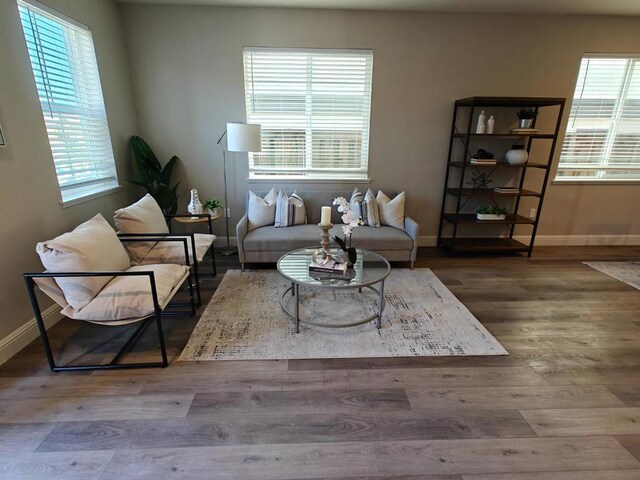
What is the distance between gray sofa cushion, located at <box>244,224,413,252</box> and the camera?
339 centimetres

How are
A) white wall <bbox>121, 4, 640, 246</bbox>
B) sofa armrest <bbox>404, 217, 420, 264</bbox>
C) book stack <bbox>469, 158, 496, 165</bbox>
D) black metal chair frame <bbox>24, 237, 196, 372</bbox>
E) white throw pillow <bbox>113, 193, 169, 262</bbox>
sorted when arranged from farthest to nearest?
1. book stack <bbox>469, 158, 496, 165</bbox>
2. white wall <bbox>121, 4, 640, 246</bbox>
3. sofa armrest <bbox>404, 217, 420, 264</bbox>
4. white throw pillow <bbox>113, 193, 169, 262</bbox>
5. black metal chair frame <bbox>24, 237, 196, 372</bbox>

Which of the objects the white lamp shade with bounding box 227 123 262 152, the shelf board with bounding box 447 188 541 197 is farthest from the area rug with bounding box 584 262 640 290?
the white lamp shade with bounding box 227 123 262 152

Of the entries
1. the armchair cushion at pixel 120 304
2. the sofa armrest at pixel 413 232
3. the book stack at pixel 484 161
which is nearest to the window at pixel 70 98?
the armchair cushion at pixel 120 304

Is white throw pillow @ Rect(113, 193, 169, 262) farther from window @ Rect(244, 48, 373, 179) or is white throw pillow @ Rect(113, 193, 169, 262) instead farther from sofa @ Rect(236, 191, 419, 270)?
window @ Rect(244, 48, 373, 179)

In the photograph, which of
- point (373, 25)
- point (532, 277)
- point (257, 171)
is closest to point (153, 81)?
point (257, 171)

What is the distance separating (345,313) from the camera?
8.76ft

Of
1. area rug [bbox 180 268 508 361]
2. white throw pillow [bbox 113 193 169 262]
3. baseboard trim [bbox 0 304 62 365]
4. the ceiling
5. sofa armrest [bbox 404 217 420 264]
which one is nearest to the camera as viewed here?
baseboard trim [bbox 0 304 62 365]

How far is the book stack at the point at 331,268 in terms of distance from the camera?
240 centimetres

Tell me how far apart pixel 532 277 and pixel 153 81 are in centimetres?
457

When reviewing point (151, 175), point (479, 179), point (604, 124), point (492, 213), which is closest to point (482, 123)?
point (479, 179)

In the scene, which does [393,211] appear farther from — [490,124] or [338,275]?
[338,275]

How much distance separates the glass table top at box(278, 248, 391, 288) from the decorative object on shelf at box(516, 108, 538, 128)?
2.42 meters

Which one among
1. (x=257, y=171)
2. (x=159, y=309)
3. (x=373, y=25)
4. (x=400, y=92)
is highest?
(x=373, y=25)

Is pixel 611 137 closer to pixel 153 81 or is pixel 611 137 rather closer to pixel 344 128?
pixel 344 128
